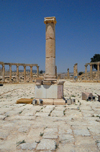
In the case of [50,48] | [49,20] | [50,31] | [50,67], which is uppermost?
[49,20]

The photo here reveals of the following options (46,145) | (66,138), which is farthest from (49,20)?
(46,145)

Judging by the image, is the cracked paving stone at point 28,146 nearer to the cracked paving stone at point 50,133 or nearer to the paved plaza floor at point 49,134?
the paved plaza floor at point 49,134

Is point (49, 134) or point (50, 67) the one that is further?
point (50, 67)

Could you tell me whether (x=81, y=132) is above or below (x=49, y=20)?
below

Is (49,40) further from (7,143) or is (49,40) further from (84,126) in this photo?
(7,143)

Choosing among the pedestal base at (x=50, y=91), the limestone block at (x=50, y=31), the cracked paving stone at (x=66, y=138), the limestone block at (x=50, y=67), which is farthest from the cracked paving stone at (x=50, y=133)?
the limestone block at (x=50, y=31)

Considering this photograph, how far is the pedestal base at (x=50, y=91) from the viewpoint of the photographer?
7621mm

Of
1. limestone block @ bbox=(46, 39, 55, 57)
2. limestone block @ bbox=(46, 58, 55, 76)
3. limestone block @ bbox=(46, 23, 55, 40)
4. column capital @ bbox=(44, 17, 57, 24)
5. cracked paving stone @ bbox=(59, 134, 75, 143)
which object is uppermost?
column capital @ bbox=(44, 17, 57, 24)

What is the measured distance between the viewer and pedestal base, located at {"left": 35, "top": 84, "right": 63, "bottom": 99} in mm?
7621

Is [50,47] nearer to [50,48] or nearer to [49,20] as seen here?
[50,48]

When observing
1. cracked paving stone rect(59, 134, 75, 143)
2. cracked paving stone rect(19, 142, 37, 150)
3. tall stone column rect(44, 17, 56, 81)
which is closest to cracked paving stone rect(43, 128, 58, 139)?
cracked paving stone rect(59, 134, 75, 143)

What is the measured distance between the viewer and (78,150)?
2557mm

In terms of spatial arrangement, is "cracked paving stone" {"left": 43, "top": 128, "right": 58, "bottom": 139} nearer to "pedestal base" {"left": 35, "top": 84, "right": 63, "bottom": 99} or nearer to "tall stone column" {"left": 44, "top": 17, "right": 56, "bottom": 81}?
"pedestal base" {"left": 35, "top": 84, "right": 63, "bottom": 99}

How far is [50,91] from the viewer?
7.66 meters
